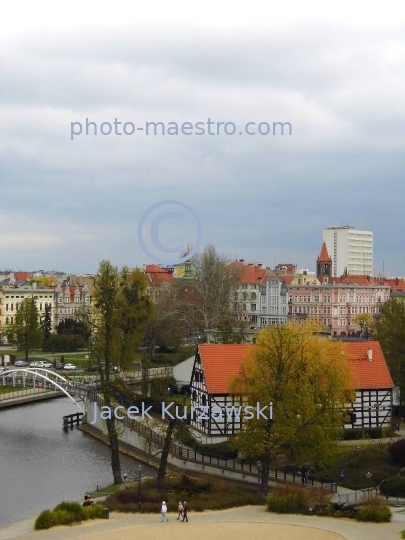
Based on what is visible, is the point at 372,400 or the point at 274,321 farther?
the point at 274,321

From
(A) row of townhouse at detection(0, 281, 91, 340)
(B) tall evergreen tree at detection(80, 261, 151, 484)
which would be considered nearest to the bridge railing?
(B) tall evergreen tree at detection(80, 261, 151, 484)

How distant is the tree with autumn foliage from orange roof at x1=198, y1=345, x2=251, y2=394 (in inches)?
138

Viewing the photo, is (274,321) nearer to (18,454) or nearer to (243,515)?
(18,454)

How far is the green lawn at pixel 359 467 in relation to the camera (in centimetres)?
3294

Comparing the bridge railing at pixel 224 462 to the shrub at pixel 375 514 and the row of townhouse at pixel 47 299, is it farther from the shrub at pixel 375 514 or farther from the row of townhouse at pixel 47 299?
the row of townhouse at pixel 47 299

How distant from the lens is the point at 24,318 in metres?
79.6

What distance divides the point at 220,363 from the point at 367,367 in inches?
276

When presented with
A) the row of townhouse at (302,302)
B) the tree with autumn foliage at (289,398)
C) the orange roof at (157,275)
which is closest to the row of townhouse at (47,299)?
the orange roof at (157,275)

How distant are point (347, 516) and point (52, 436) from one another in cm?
2288

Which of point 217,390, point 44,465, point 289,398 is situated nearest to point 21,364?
point 44,465

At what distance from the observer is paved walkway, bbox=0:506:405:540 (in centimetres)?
2597

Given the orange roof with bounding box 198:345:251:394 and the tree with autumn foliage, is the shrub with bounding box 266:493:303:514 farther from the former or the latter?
the orange roof with bounding box 198:345:251:394

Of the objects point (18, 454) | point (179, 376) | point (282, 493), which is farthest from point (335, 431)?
point (179, 376)

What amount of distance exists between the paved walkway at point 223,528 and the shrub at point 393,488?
6.32 ft
